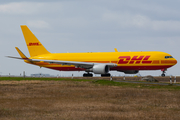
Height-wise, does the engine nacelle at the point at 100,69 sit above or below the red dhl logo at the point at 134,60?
below

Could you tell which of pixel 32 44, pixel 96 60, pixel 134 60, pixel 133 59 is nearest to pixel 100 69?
pixel 96 60

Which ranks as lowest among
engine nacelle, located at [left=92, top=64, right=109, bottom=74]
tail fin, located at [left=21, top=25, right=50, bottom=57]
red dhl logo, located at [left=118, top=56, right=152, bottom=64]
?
engine nacelle, located at [left=92, top=64, right=109, bottom=74]

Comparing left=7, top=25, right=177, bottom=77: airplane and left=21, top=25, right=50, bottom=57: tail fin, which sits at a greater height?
left=21, top=25, right=50, bottom=57: tail fin

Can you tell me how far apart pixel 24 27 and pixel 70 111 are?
2086 inches

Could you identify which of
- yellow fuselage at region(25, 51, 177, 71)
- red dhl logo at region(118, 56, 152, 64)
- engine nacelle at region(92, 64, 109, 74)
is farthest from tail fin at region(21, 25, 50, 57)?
red dhl logo at region(118, 56, 152, 64)

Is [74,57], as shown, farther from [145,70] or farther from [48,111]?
[48,111]

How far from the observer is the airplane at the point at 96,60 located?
167 ft

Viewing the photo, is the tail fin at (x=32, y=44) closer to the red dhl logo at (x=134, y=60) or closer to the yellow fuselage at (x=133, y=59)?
the yellow fuselage at (x=133, y=59)

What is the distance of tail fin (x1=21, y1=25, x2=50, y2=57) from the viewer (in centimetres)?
6300

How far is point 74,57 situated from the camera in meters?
57.5

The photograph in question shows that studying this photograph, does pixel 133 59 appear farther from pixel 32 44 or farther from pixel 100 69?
pixel 32 44

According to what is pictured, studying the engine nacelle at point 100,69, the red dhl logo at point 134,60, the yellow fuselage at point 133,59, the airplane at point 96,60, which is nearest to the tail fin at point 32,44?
the airplane at point 96,60

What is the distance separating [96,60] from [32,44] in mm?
17090

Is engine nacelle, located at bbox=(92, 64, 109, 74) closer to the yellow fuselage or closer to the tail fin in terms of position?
the yellow fuselage
